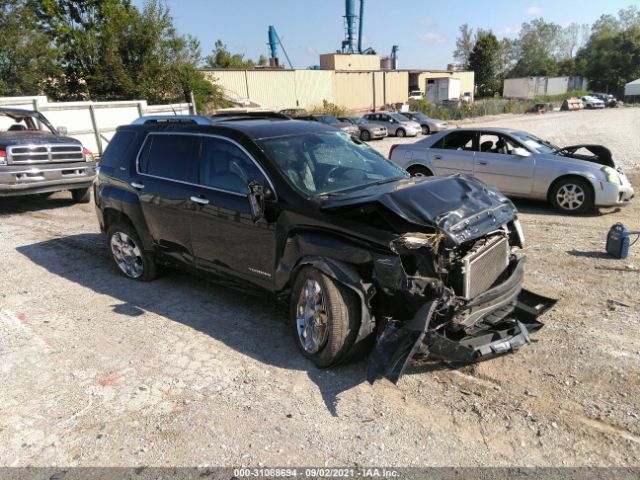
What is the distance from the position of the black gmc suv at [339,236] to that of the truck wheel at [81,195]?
6.55 m

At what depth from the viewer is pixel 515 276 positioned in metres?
4.02

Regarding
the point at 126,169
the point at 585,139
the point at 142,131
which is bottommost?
the point at 585,139

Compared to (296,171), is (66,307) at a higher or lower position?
lower

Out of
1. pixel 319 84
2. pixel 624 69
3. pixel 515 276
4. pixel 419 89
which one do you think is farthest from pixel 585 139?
pixel 624 69

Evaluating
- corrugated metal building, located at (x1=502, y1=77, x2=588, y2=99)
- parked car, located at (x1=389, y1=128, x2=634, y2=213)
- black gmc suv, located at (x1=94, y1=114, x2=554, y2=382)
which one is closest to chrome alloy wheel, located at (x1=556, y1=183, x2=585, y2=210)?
parked car, located at (x1=389, y1=128, x2=634, y2=213)

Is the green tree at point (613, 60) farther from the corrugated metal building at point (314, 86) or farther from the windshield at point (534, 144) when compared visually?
the windshield at point (534, 144)

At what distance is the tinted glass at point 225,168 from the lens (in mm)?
4340

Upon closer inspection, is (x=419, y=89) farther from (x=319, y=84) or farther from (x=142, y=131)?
(x=142, y=131)

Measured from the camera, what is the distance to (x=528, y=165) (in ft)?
29.0

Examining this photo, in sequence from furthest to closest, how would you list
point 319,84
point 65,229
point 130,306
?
1. point 319,84
2. point 65,229
3. point 130,306

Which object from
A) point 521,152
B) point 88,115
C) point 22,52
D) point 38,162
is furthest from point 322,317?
point 22,52

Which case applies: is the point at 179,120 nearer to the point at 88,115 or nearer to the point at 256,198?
the point at 256,198

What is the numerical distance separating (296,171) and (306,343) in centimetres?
147

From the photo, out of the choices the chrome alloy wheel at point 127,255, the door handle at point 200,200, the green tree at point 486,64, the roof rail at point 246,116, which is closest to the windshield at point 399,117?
the roof rail at point 246,116
